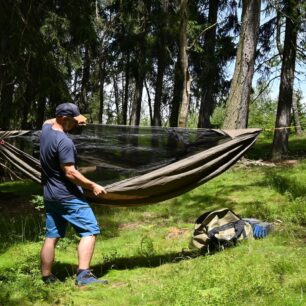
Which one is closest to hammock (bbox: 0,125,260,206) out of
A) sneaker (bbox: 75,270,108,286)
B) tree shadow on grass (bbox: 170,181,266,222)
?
sneaker (bbox: 75,270,108,286)

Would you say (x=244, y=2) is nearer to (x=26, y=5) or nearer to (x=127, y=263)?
(x=26, y=5)

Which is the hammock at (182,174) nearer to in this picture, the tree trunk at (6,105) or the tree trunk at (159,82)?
the tree trunk at (6,105)

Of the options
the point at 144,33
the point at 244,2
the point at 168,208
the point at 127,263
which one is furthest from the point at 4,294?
the point at 144,33

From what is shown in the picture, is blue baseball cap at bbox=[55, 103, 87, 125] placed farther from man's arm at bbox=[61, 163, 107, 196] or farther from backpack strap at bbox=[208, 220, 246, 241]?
backpack strap at bbox=[208, 220, 246, 241]

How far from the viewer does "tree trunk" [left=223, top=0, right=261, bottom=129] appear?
926 cm

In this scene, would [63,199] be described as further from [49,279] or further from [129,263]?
[129,263]

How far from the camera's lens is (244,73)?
9578 millimetres

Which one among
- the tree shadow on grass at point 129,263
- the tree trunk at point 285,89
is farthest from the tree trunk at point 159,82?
the tree shadow on grass at point 129,263

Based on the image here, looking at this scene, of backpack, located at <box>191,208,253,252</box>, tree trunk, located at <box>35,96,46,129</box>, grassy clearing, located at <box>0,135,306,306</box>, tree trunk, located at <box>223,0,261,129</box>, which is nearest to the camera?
grassy clearing, located at <box>0,135,306,306</box>

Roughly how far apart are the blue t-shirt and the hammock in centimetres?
50

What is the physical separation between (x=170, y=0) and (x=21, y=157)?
12.4m

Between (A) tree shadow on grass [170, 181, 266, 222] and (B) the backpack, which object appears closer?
(B) the backpack

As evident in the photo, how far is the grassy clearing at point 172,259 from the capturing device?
3.85 metres

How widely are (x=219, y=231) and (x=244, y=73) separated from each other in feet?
16.6
